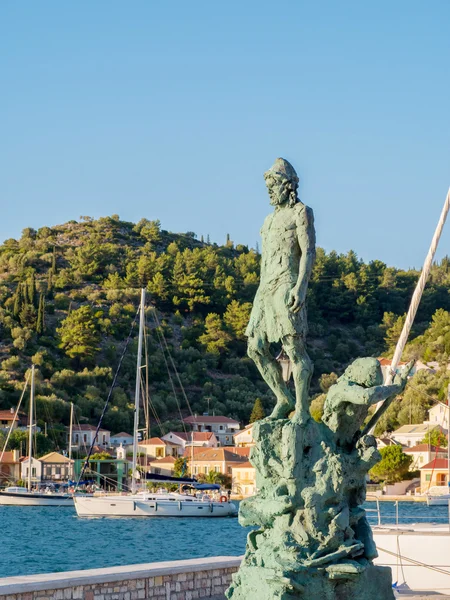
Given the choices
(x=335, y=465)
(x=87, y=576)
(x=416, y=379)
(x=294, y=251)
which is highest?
(x=416, y=379)

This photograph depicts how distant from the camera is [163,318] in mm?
112125

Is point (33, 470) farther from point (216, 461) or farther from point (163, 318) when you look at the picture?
point (163, 318)

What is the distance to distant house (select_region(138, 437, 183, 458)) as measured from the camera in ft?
263

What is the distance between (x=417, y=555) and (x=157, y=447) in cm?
6820

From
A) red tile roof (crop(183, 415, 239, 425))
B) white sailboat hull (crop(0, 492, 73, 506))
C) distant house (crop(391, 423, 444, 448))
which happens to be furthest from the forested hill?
white sailboat hull (crop(0, 492, 73, 506))

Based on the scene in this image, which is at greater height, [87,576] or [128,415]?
[128,415]

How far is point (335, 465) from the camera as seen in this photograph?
25.5 ft

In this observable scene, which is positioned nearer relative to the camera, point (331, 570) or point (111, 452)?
point (331, 570)

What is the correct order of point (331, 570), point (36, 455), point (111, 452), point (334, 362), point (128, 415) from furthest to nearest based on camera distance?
point (334, 362), point (128, 415), point (111, 452), point (36, 455), point (331, 570)

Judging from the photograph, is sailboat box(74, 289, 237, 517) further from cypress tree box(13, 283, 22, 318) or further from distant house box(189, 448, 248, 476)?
cypress tree box(13, 283, 22, 318)

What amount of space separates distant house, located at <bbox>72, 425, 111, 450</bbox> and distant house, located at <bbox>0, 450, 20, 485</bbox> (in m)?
5.02

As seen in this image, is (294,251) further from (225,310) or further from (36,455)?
(225,310)

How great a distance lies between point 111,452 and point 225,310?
40.3 meters

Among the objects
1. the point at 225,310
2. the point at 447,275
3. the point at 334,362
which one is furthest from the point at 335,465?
the point at 447,275
